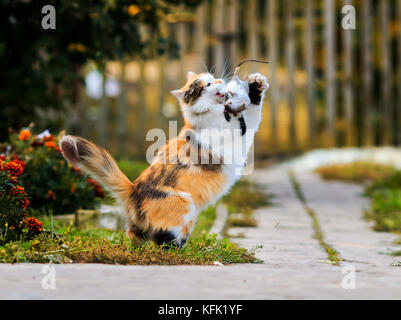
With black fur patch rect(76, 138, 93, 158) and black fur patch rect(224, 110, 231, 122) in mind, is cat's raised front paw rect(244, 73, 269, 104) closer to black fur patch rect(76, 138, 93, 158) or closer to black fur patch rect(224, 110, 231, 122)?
black fur patch rect(224, 110, 231, 122)

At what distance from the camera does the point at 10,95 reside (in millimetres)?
6387

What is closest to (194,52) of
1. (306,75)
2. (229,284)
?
(306,75)

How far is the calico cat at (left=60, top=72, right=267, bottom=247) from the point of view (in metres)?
3.67

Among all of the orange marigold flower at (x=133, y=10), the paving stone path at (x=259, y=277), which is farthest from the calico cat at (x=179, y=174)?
the orange marigold flower at (x=133, y=10)

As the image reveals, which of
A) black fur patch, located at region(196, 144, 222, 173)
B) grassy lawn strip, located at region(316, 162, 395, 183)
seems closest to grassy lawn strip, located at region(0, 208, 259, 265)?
black fur patch, located at region(196, 144, 222, 173)

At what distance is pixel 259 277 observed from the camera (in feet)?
10.4

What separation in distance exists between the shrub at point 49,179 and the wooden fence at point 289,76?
4001 mm

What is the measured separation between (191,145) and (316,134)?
19.0 ft

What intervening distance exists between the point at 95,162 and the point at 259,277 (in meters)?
1.17

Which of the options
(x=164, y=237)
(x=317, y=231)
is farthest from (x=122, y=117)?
(x=164, y=237)

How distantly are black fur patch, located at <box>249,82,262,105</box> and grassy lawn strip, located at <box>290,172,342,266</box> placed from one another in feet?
3.29
